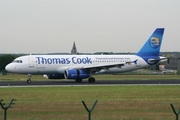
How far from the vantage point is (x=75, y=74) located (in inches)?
1984

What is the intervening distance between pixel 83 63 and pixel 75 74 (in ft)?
16.0

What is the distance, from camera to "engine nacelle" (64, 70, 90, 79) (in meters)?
50.1

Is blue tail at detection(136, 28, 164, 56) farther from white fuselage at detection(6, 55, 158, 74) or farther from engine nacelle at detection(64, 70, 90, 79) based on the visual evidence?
engine nacelle at detection(64, 70, 90, 79)

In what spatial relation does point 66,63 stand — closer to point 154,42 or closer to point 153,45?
point 153,45

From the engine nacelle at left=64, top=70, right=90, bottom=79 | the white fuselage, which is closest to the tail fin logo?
the white fuselage

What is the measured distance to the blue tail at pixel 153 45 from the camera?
5938 cm

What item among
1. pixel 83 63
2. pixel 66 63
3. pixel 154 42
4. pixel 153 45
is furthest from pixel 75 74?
pixel 154 42

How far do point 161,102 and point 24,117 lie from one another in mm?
9864

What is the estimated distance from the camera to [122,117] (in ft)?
67.9

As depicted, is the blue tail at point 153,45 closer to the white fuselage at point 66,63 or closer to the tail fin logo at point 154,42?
the tail fin logo at point 154,42

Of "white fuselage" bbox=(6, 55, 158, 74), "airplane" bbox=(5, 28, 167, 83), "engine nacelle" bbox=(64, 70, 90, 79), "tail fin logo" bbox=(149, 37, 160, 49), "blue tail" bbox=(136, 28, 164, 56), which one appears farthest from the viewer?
"tail fin logo" bbox=(149, 37, 160, 49)

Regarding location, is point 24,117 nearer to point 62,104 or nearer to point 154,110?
point 62,104

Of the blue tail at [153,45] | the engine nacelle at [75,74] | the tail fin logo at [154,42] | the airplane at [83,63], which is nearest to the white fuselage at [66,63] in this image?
the airplane at [83,63]

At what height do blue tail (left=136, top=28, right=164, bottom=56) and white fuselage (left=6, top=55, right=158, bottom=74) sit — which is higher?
blue tail (left=136, top=28, right=164, bottom=56)
